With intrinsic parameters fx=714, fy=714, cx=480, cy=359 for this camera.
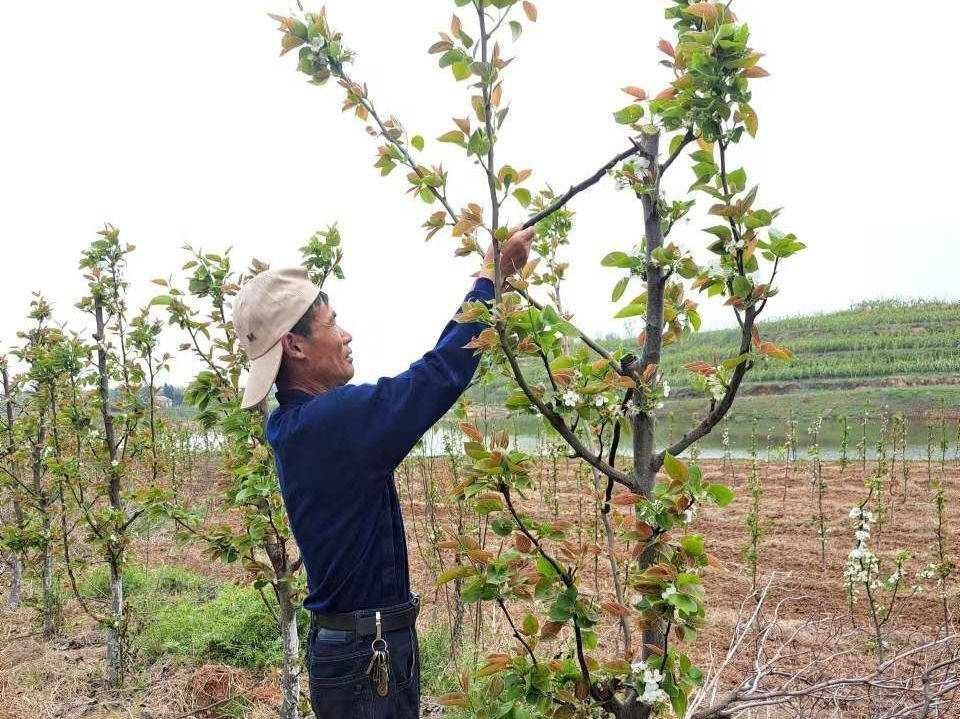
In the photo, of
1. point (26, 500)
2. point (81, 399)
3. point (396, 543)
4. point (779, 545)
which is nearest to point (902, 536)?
point (779, 545)

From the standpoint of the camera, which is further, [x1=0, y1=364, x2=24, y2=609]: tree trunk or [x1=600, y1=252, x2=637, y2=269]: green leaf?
[x1=0, y1=364, x2=24, y2=609]: tree trunk

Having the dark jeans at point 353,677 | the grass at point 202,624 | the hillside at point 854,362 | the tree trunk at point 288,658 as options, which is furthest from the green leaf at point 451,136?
the hillside at point 854,362

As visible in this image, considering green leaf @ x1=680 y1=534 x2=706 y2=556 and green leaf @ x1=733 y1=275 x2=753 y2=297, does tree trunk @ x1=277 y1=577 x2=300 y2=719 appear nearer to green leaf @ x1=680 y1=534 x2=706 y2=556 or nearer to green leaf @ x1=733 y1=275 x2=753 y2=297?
green leaf @ x1=680 y1=534 x2=706 y2=556

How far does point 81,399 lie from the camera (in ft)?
16.8

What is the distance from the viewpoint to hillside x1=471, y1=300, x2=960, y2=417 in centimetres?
1347

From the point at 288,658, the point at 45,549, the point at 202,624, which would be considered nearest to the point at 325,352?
the point at 288,658

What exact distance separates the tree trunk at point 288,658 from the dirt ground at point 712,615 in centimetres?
95

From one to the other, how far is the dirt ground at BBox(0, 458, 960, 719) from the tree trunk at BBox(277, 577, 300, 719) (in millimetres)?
955

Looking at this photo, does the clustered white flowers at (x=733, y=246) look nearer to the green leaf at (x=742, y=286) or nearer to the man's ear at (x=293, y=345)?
the green leaf at (x=742, y=286)

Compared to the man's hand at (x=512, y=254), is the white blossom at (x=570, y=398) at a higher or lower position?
lower

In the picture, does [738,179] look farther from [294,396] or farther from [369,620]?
[369,620]

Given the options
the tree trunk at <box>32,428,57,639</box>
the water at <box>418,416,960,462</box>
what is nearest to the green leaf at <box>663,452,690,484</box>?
the tree trunk at <box>32,428,57,639</box>

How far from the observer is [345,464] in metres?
1.81

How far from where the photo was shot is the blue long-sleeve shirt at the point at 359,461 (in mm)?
1675
